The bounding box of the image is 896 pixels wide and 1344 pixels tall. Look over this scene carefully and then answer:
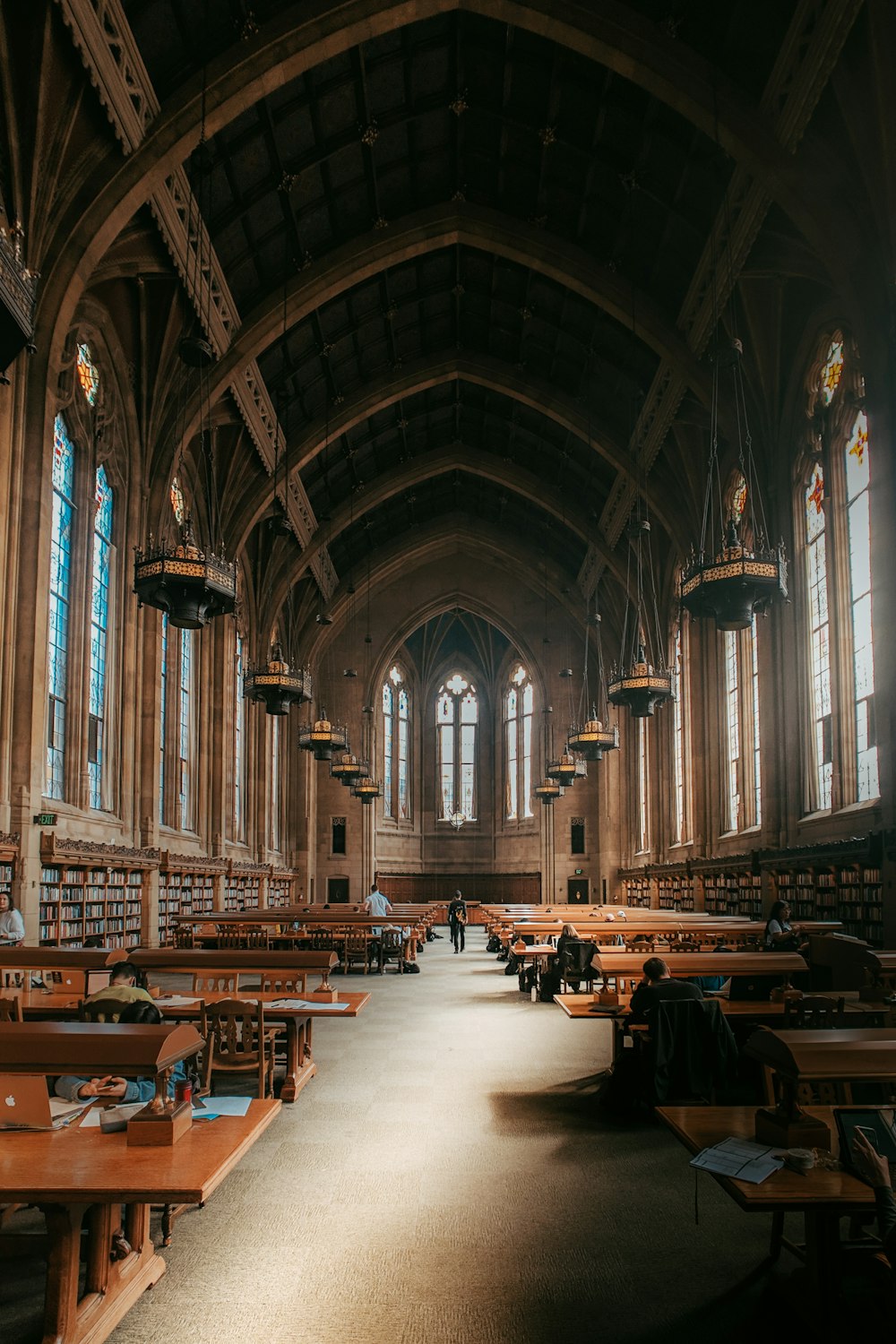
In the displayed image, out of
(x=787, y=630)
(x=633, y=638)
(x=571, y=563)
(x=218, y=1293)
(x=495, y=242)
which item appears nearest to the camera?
(x=218, y=1293)

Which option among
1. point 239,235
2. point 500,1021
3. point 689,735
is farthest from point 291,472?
point 500,1021

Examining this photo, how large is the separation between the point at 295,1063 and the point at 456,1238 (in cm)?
296

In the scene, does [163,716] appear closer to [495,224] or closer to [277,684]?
[277,684]

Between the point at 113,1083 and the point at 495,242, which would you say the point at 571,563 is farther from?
the point at 113,1083

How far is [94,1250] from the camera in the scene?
3.56 metres

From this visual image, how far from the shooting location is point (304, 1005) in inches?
270

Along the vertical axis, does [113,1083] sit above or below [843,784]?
below

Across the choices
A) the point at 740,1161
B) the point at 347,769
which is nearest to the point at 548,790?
the point at 347,769

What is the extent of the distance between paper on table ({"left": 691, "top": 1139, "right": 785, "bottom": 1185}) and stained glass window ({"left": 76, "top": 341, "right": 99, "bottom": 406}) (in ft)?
48.4

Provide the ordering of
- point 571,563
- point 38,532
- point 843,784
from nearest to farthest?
1. point 38,532
2. point 843,784
3. point 571,563

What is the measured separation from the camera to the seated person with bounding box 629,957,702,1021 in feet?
20.7

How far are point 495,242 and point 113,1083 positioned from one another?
56.3 ft

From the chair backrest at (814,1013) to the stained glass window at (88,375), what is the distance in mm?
13207

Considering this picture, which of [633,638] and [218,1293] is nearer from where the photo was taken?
[218,1293]
